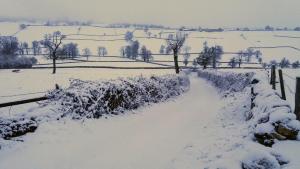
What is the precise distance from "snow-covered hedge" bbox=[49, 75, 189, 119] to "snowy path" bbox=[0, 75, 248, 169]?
2.04 feet

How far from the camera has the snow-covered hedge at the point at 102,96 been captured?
12.8 metres

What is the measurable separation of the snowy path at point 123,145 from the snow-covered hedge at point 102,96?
0.62m

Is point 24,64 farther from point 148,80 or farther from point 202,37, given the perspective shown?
point 202,37

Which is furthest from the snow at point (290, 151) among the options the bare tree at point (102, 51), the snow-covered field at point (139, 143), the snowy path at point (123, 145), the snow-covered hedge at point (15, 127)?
the bare tree at point (102, 51)

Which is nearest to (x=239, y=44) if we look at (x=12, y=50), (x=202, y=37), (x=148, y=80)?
(x=202, y=37)

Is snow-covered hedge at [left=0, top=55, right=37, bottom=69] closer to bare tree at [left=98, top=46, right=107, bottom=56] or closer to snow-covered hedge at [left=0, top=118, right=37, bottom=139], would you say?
bare tree at [left=98, top=46, right=107, bottom=56]

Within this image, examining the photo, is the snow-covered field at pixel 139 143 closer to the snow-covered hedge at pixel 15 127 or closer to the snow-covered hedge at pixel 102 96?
the snow-covered hedge at pixel 15 127

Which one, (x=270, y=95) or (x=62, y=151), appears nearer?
(x=62, y=151)

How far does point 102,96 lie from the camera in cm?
1409

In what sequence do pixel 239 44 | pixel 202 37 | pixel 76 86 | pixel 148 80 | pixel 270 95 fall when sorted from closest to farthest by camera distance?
pixel 270 95 → pixel 76 86 → pixel 148 80 → pixel 239 44 → pixel 202 37

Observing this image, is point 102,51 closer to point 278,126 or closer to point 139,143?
point 139,143

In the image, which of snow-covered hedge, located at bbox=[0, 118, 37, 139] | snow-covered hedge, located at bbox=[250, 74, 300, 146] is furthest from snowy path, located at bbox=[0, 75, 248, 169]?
snow-covered hedge, located at bbox=[250, 74, 300, 146]

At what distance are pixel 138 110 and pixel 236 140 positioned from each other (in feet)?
27.5

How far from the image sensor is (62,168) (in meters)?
8.74
